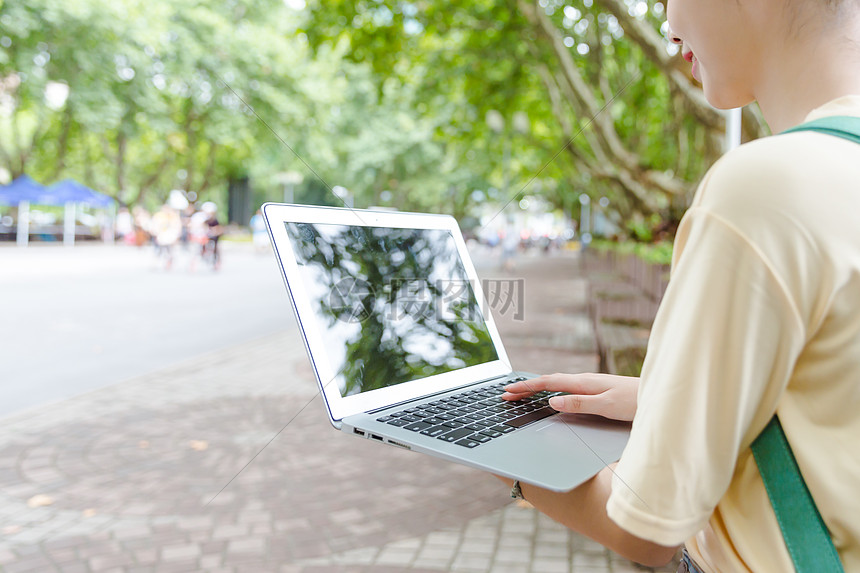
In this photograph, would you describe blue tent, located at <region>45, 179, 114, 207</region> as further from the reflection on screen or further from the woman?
the woman

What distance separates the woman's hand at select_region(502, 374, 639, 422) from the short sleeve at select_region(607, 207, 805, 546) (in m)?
0.45

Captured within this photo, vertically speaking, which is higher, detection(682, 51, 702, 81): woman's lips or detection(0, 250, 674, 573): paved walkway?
detection(682, 51, 702, 81): woman's lips

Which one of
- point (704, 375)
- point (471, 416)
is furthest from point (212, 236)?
point (704, 375)

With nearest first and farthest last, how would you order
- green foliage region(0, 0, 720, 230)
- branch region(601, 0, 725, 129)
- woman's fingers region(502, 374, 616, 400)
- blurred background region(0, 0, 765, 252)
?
woman's fingers region(502, 374, 616, 400) < branch region(601, 0, 725, 129) < blurred background region(0, 0, 765, 252) < green foliage region(0, 0, 720, 230)

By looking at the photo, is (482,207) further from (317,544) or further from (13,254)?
(317,544)

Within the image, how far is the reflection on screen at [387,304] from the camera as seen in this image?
1.40 metres

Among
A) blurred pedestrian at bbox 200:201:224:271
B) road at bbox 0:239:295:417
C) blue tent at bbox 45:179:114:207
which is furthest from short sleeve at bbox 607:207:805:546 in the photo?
blue tent at bbox 45:179:114:207

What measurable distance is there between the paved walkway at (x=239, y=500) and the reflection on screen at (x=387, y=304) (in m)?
0.69

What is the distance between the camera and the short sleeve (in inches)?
26.8

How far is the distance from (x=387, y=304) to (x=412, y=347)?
0.10m

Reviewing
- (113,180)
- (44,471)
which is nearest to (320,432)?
(44,471)

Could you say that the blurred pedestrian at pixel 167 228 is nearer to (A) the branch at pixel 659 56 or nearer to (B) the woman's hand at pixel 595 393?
(A) the branch at pixel 659 56

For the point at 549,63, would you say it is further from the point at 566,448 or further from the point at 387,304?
the point at 566,448

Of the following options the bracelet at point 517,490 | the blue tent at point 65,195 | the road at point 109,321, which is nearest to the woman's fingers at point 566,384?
the bracelet at point 517,490
